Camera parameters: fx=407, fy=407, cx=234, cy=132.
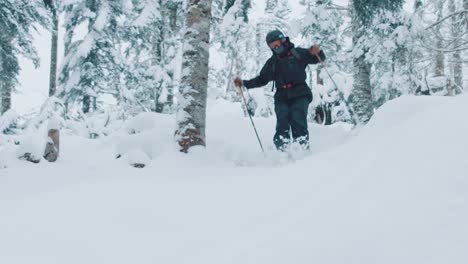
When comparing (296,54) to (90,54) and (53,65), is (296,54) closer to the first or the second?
(90,54)

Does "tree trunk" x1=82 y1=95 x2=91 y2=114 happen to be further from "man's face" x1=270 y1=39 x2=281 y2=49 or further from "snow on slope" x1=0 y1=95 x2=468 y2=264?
"snow on slope" x1=0 y1=95 x2=468 y2=264

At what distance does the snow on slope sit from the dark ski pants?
6.09 ft

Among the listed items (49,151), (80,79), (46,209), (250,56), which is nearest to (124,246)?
(46,209)

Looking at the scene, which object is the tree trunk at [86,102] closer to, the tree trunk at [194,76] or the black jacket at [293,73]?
the tree trunk at [194,76]

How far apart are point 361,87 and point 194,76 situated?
6.38 metres

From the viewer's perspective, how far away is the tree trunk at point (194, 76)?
17.4ft

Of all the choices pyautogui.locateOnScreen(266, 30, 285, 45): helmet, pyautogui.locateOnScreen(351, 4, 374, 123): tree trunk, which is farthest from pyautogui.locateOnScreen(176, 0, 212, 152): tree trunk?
pyautogui.locateOnScreen(351, 4, 374, 123): tree trunk

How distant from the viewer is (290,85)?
5.82 metres

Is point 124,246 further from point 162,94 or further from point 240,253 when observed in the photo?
point 162,94

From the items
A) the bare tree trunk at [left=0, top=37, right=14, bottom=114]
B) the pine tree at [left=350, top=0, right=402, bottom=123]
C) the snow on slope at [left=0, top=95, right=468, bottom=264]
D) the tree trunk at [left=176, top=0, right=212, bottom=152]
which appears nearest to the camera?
the snow on slope at [left=0, top=95, right=468, bottom=264]

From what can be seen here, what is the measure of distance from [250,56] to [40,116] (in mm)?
37995

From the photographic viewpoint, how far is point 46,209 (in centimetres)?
270

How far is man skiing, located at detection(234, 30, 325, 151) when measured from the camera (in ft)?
18.9

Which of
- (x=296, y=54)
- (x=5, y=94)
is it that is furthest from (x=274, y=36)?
(x=5, y=94)
